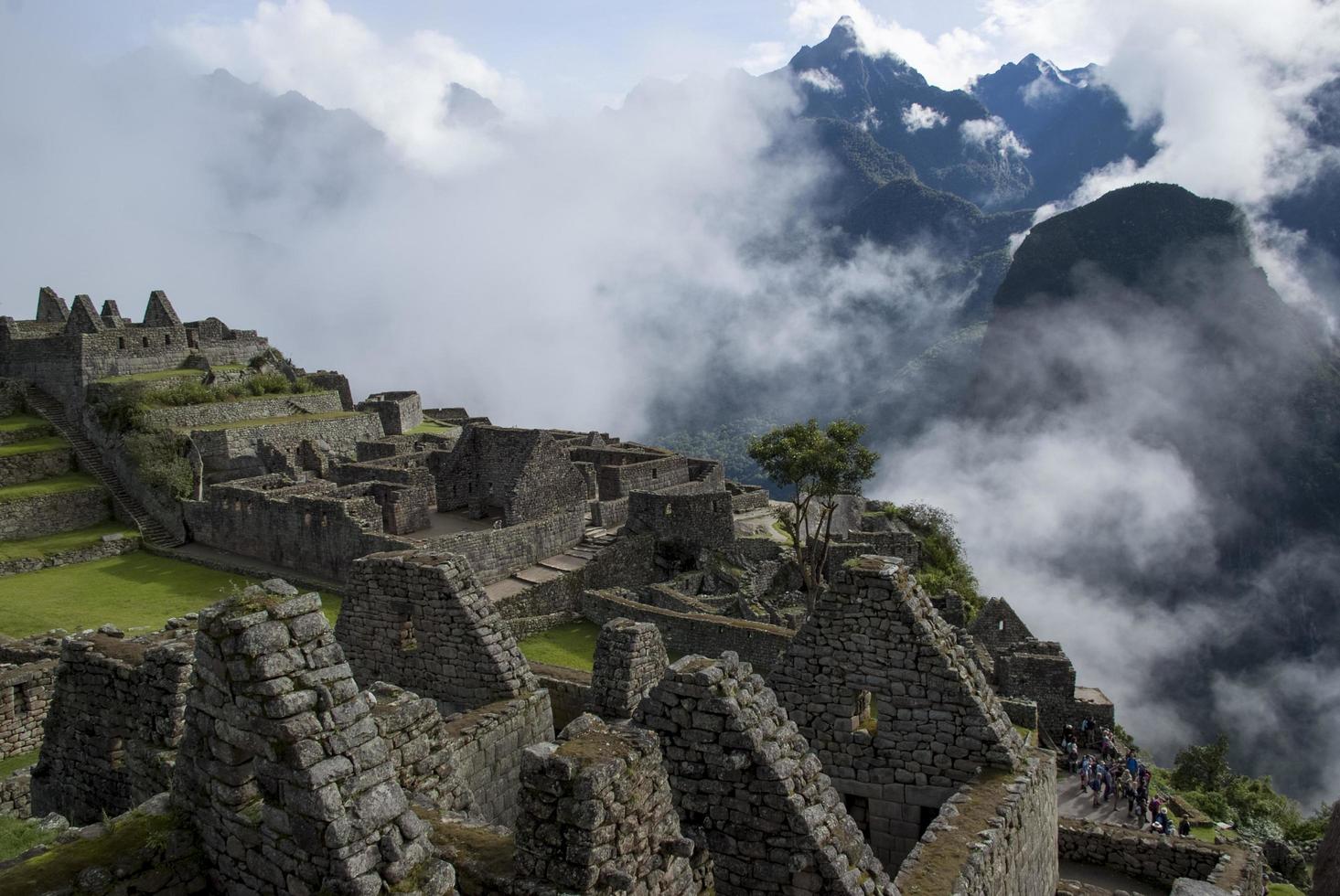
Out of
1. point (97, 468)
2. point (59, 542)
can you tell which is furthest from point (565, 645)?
point (97, 468)

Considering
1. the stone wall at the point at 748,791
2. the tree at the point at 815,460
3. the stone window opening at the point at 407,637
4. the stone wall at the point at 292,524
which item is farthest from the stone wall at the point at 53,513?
the stone wall at the point at 748,791

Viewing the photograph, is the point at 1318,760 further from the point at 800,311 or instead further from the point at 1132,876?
the point at 800,311

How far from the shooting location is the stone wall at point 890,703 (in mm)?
6340

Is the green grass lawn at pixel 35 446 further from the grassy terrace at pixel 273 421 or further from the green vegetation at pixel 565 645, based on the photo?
the green vegetation at pixel 565 645

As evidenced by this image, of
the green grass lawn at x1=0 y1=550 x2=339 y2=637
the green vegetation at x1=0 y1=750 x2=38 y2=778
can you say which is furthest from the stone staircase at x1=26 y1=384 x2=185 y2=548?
the green vegetation at x1=0 y1=750 x2=38 y2=778

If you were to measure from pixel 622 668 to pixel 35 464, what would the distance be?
30.2 m

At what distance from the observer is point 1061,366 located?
90500mm

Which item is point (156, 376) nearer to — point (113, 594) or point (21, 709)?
point (113, 594)

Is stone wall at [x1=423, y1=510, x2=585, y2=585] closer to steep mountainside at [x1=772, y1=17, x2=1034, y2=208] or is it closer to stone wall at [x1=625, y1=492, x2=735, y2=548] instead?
stone wall at [x1=625, y1=492, x2=735, y2=548]

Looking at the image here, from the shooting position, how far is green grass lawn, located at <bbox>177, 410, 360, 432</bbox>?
1215 inches

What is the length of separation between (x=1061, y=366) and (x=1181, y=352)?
35.9 ft

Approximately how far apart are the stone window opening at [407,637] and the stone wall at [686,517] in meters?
18.3

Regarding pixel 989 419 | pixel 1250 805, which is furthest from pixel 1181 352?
pixel 1250 805

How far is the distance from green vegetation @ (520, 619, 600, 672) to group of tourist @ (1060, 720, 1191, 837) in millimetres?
10672
